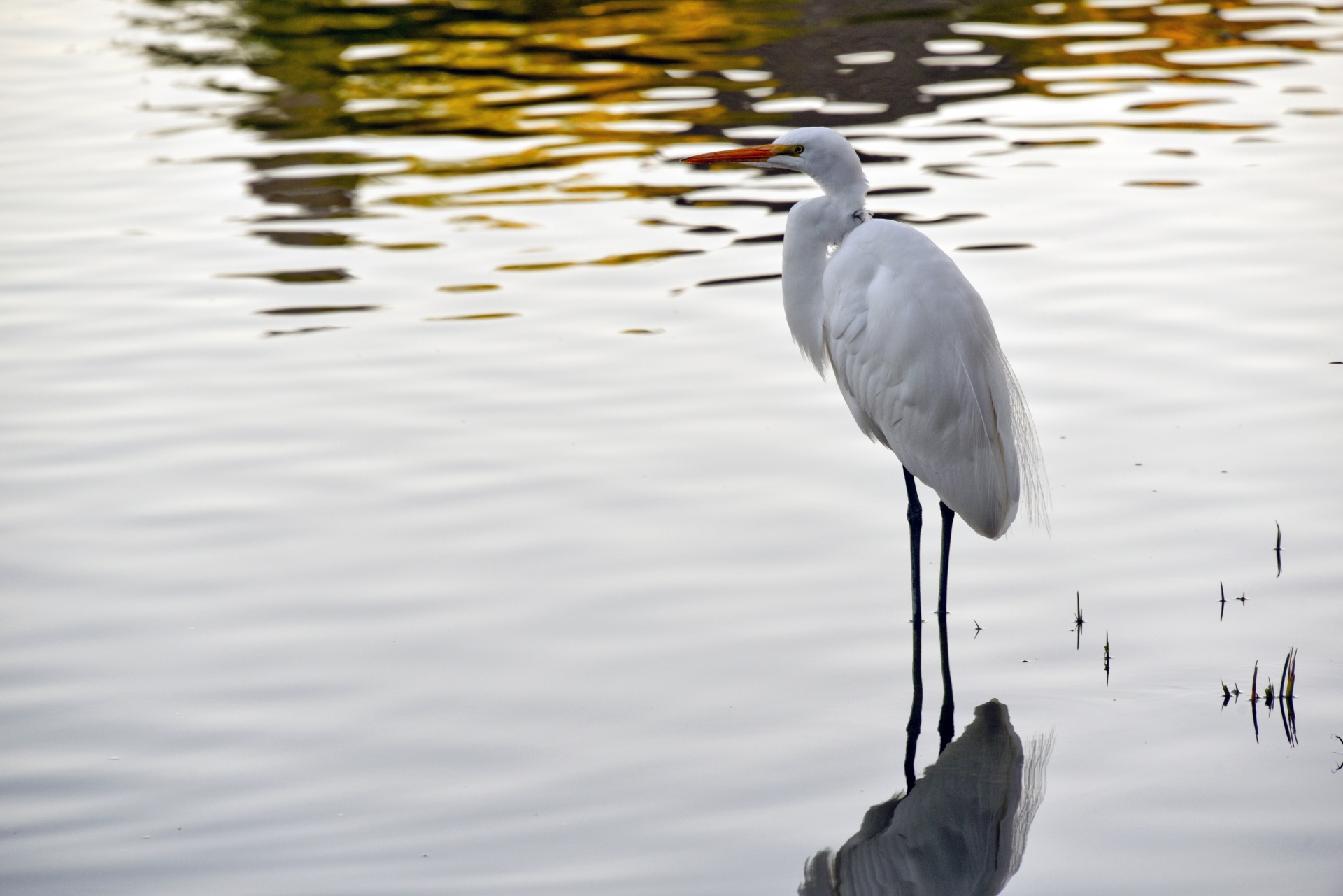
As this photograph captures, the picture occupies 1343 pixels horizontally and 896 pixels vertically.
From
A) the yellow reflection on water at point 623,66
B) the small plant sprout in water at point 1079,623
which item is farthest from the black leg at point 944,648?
the yellow reflection on water at point 623,66

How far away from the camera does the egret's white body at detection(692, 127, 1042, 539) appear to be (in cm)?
368

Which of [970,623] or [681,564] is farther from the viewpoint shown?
[681,564]

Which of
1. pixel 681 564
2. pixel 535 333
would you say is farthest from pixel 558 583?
pixel 535 333

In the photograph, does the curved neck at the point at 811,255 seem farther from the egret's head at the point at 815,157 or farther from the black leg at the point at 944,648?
the black leg at the point at 944,648

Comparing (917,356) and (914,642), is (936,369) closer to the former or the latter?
(917,356)

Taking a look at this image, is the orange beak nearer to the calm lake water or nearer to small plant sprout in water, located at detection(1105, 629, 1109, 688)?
the calm lake water

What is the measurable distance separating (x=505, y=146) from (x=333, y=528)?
15.2 ft

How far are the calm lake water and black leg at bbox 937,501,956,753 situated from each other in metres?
0.04

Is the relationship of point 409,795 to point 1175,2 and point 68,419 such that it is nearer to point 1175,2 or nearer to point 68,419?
point 68,419

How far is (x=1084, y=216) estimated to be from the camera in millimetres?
6711

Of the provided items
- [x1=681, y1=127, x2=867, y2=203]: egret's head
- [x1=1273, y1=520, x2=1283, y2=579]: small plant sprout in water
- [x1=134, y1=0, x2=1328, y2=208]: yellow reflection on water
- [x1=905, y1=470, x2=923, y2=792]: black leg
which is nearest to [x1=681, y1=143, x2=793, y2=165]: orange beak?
[x1=681, y1=127, x2=867, y2=203]: egret's head

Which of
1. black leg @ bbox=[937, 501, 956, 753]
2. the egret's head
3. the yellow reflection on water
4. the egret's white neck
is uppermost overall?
the egret's head

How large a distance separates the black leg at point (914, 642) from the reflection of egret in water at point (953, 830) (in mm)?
62

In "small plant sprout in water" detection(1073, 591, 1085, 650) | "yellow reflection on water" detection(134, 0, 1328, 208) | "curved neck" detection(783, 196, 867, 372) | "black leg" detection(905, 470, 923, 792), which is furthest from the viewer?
"yellow reflection on water" detection(134, 0, 1328, 208)
